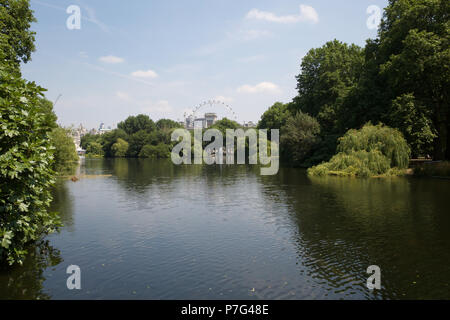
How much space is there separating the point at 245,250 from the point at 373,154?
34145 mm

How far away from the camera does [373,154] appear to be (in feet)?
145

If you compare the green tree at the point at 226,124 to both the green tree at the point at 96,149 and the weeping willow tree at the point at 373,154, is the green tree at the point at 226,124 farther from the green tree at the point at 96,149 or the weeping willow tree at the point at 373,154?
the weeping willow tree at the point at 373,154

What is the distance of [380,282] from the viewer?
37.7 ft

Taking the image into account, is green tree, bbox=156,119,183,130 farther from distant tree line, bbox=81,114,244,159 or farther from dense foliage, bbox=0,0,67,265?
dense foliage, bbox=0,0,67,265

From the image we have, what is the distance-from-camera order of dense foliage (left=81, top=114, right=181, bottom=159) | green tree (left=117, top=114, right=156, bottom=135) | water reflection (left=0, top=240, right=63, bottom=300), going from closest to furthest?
water reflection (left=0, top=240, right=63, bottom=300)
dense foliage (left=81, top=114, right=181, bottom=159)
green tree (left=117, top=114, right=156, bottom=135)

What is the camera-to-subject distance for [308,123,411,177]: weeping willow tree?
43.3 metres

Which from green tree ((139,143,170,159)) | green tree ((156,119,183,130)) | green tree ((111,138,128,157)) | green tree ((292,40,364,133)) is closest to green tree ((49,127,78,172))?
green tree ((292,40,364,133))

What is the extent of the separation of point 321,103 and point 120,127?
13745 cm

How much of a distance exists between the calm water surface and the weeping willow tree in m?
16.2

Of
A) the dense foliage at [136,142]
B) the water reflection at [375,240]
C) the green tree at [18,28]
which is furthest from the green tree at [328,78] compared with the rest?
the dense foliage at [136,142]

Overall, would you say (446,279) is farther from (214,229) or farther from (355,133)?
(355,133)

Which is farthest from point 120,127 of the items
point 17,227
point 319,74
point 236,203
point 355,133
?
point 17,227

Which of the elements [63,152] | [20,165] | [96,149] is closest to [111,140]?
[96,149]

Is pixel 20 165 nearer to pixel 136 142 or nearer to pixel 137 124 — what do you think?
pixel 136 142
